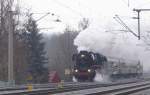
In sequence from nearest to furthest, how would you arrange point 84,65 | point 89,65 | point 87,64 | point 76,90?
point 76,90 → point 89,65 → point 87,64 → point 84,65

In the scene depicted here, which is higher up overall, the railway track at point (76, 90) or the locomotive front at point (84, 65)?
the locomotive front at point (84, 65)

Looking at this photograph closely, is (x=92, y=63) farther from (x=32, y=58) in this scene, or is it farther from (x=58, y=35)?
(x=58, y=35)

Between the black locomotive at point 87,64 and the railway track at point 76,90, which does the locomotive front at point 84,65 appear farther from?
the railway track at point 76,90

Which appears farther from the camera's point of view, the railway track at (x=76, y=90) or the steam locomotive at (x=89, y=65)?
the steam locomotive at (x=89, y=65)

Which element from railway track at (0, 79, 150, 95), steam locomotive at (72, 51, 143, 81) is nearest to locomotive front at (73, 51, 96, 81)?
steam locomotive at (72, 51, 143, 81)

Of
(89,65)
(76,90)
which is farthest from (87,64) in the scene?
(76,90)

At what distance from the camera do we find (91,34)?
6078cm

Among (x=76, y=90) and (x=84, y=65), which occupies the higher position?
(x=84, y=65)

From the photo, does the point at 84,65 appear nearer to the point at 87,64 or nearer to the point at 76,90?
the point at 87,64

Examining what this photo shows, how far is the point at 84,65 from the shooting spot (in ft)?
178

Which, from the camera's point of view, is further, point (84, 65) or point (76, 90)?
point (84, 65)

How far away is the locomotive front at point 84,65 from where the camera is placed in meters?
53.9

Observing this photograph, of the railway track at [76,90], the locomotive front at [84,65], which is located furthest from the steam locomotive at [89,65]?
the railway track at [76,90]

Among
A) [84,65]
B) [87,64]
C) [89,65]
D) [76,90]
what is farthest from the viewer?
[84,65]
